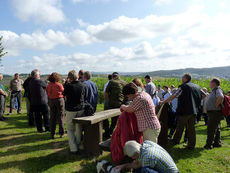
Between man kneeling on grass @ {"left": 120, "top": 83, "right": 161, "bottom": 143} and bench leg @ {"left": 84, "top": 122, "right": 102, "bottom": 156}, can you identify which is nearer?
man kneeling on grass @ {"left": 120, "top": 83, "right": 161, "bottom": 143}

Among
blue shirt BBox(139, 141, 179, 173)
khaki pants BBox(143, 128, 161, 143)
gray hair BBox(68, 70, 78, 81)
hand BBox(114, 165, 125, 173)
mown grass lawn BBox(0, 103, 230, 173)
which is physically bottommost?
mown grass lawn BBox(0, 103, 230, 173)

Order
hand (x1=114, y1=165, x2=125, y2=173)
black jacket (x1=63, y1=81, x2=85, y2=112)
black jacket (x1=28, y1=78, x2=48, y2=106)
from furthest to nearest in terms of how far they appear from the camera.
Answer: black jacket (x1=28, y1=78, x2=48, y2=106) → black jacket (x1=63, y1=81, x2=85, y2=112) → hand (x1=114, y1=165, x2=125, y2=173)

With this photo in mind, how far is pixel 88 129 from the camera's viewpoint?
4.48 metres

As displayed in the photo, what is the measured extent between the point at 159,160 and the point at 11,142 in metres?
5.07

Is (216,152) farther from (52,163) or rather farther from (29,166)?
(29,166)

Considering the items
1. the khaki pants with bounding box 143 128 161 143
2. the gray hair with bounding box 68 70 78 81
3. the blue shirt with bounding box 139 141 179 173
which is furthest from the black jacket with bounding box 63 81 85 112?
the blue shirt with bounding box 139 141 179 173

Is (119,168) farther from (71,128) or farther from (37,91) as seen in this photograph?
(37,91)

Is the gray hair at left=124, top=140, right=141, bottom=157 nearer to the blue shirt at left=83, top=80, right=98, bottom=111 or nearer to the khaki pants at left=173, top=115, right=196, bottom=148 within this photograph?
the khaki pants at left=173, top=115, right=196, bottom=148

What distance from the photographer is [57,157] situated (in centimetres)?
452

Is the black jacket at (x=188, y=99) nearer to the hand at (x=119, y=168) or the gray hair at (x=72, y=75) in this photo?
the hand at (x=119, y=168)

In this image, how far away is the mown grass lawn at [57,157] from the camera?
3.99 m

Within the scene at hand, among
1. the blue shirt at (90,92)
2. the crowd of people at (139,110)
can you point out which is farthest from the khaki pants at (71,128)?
the blue shirt at (90,92)

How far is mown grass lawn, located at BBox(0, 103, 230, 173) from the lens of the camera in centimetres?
399

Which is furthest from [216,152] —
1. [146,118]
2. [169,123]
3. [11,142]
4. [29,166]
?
[11,142]
